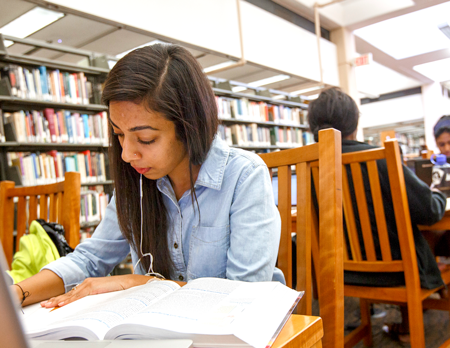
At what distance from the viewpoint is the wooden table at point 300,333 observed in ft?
1.33

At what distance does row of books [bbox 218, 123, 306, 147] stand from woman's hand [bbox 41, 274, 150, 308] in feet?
11.1

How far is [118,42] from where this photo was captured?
171 inches

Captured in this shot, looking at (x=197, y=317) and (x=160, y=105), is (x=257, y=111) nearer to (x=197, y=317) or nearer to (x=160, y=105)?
(x=160, y=105)

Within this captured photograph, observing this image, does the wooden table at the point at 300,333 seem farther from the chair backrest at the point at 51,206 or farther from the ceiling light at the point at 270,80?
the ceiling light at the point at 270,80

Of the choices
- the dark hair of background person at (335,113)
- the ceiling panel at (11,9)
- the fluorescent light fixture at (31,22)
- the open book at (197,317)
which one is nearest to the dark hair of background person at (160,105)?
the open book at (197,317)

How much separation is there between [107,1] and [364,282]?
268cm

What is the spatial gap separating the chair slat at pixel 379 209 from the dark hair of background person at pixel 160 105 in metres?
0.59

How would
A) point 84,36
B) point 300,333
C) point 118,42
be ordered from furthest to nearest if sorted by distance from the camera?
point 118,42, point 84,36, point 300,333

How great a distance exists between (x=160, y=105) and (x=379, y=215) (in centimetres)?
84

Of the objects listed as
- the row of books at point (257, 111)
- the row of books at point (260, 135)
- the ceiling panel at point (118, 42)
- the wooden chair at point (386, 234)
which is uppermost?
the ceiling panel at point (118, 42)

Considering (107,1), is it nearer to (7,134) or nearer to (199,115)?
(7,134)

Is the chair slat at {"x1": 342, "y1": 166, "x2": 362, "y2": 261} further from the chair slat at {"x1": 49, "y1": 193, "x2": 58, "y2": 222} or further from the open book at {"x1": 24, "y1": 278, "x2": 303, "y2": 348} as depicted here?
the chair slat at {"x1": 49, "y1": 193, "x2": 58, "y2": 222}

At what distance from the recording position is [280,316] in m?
0.44

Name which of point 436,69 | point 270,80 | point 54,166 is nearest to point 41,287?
point 54,166
